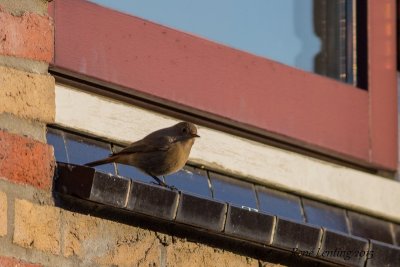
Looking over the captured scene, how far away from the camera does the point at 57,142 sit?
4680 millimetres

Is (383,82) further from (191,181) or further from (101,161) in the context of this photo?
(101,161)

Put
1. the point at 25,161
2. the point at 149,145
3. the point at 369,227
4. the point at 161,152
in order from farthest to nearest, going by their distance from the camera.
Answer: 1. the point at 369,227
2. the point at 161,152
3. the point at 149,145
4. the point at 25,161

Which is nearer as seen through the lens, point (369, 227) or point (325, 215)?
point (325, 215)

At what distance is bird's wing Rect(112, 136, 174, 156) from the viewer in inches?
194

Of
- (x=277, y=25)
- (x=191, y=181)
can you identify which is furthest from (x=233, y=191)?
(x=277, y=25)

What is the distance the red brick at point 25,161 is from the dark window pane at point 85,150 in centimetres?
37

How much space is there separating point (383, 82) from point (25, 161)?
6.73 feet

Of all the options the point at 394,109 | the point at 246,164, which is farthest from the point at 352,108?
the point at 246,164

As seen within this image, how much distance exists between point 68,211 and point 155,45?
1.00m

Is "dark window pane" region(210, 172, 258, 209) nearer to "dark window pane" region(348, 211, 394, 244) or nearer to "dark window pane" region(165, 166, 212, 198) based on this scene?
"dark window pane" region(165, 166, 212, 198)

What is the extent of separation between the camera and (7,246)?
13.4ft

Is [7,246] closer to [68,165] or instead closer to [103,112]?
[68,165]

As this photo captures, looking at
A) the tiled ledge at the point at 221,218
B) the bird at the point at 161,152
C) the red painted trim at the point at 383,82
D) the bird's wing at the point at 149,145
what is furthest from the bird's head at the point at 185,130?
the red painted trim at the point at 383,82

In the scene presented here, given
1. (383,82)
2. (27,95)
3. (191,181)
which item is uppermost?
(383,82)
